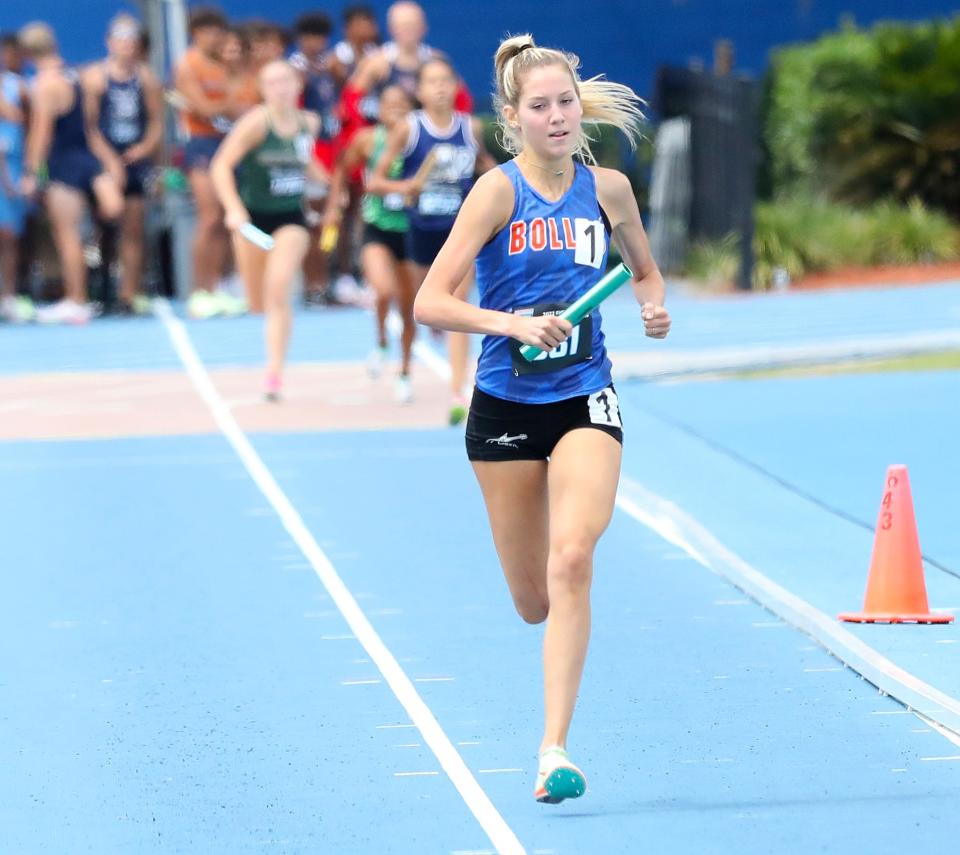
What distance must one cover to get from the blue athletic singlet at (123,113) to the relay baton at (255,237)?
6086 millimetres

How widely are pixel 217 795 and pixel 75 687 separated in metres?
1.55

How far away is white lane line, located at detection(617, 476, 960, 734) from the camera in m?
7.07

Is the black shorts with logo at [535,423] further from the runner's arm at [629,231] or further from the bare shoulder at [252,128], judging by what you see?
the bare shoulder at [252,128]

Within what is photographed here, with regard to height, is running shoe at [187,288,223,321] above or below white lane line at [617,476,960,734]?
below

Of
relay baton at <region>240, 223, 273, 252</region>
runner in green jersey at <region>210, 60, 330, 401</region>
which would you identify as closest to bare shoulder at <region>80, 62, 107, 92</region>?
runner in green jersey at <region>210, 60, 330, 401</region>

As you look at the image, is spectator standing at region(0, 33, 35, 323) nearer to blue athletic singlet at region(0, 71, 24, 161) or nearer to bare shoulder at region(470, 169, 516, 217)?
blue athletic singlet at region(0, 71, 24, 161)

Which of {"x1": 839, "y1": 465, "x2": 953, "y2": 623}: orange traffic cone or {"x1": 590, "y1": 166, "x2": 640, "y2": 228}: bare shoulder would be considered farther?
{"x1": 839, "y1": 465, "x2": 953, "y2": 623}: orange traffic cone

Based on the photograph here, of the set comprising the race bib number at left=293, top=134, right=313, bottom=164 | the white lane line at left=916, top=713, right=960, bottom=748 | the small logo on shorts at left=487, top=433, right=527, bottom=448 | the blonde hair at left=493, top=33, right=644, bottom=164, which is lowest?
the white lane line at left=916, top=713, right=960, bottom=748

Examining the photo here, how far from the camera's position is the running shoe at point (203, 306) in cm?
2100

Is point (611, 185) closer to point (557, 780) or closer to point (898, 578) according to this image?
point (557, 780)

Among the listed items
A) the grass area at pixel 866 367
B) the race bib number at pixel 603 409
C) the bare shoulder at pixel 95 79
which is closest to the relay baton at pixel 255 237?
the grass area at pixel 866 367

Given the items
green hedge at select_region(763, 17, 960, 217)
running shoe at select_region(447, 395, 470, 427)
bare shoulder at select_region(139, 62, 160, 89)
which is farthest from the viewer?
green hedge at select_region(763, 17, 960, 217)

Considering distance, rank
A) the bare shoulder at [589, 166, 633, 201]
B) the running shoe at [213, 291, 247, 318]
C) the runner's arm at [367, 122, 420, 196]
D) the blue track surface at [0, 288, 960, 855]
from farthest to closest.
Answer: the running shoe at [213, 291, 247, 318]
the runner's arm at [367, 122, 420, 196]
the bare shoulder at [589, 166, 633, 201]
the blue track surface at [0, 288, 960, 855]

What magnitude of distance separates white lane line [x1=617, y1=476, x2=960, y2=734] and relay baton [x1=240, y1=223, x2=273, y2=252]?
3.62 m
